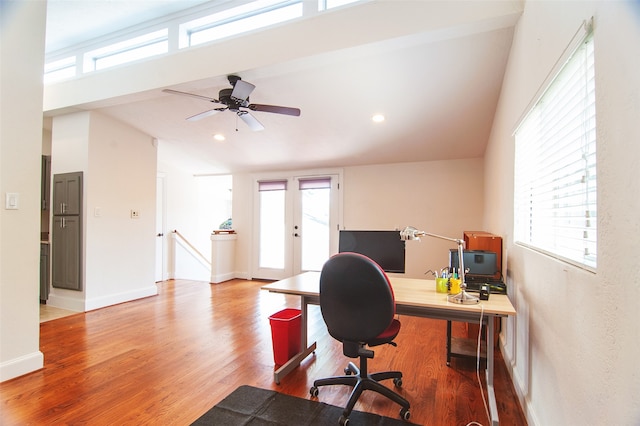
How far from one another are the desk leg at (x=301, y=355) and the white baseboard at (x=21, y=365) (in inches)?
75.0

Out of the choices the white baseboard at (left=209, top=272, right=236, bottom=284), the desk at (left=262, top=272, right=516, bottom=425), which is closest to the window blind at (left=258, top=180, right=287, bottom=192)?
the white baseboard at (left=209, top=272, right=236, bottom=284)

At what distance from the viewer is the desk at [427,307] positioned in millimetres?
1722

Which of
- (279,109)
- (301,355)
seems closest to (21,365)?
(301,355)

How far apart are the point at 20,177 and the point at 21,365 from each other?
144 centimetres

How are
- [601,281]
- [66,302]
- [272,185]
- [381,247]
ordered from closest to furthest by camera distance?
[601,281], [381,247], [66,302], [272,185]

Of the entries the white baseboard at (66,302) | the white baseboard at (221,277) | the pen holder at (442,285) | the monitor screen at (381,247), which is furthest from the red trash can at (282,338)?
the white baseboard at (221,277)

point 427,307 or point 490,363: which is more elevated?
point 427,307

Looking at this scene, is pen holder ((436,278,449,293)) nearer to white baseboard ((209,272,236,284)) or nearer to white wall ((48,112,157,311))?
white wall ((48,112,157,311))

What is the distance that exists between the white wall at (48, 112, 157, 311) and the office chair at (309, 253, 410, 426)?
3.71m

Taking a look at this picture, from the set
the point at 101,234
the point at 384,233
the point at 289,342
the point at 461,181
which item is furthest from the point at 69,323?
the point at 461,181

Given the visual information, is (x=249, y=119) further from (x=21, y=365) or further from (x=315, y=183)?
(x=21, y=365)

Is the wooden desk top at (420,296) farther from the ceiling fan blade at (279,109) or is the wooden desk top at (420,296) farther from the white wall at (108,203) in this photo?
the white wall at (108,203)

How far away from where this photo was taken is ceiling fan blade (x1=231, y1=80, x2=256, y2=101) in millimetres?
2646

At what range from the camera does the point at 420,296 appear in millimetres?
1975
